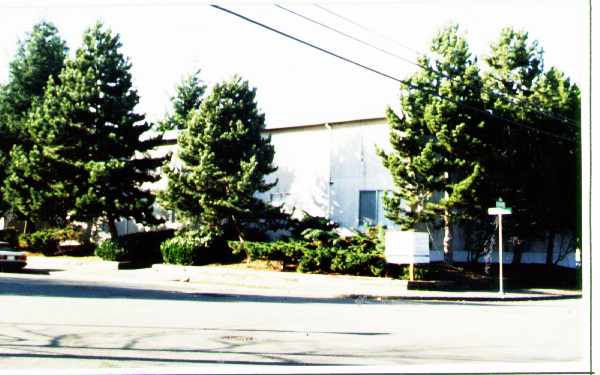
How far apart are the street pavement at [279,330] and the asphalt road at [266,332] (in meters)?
0.03

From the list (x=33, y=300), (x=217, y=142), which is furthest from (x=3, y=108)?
(x=33, y=300)

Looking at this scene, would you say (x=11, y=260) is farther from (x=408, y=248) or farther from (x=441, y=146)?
(x=441, y=146)

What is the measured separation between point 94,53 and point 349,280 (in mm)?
19705

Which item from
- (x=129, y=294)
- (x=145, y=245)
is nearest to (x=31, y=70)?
(x=145, y=245)

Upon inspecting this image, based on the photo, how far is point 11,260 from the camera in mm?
28219

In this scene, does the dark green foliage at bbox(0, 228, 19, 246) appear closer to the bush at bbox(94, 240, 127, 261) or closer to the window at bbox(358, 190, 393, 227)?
the bush at bbox(94, 240, 127, 261)

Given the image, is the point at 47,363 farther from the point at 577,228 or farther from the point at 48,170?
the point at 48,170

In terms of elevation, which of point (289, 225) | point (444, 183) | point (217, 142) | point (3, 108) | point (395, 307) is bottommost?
point (395, 307)

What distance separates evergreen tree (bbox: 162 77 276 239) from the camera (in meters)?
28.0

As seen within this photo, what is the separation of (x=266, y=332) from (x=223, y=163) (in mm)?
17918

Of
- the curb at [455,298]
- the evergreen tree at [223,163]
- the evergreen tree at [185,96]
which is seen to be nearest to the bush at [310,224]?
the evergreen tree at [223,163]

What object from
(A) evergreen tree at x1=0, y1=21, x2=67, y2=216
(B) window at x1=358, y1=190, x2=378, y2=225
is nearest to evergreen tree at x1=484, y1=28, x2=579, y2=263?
(B) window at x1=358, y1=190, x2=378, y2=225

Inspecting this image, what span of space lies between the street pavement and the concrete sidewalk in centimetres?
15

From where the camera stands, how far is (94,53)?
33.5 meters
